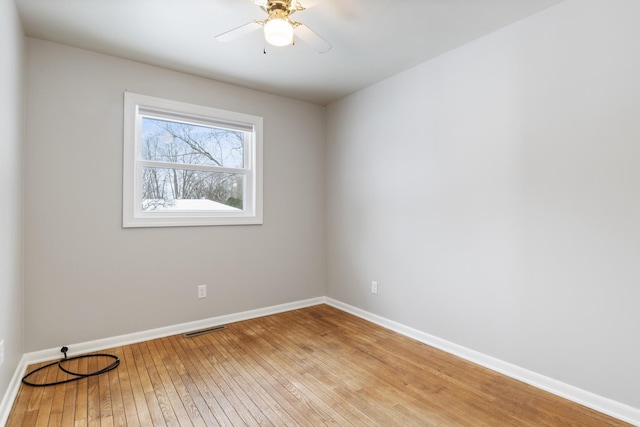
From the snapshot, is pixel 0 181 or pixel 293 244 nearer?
pixel 0 181

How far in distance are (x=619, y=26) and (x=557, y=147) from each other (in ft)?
2.33

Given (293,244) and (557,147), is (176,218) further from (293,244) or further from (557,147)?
(557,147)

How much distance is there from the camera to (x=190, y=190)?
3332mm

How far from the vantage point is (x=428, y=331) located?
2941 millimetres

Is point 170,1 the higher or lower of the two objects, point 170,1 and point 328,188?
the higher

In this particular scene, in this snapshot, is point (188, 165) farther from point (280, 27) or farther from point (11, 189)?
point (280, 27)

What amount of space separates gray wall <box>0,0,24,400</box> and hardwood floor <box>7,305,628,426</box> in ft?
1.29

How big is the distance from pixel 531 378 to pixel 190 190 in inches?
127

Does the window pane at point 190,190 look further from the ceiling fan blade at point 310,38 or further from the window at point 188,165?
the ceiling fan blade at point 310,38

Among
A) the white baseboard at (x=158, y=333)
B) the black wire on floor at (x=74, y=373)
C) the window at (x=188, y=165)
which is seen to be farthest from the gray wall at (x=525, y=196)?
the black wire on floor at (x=74, y=373)

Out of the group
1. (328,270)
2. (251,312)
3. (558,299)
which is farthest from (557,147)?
(251,312)

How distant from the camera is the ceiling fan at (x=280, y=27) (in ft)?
5.98

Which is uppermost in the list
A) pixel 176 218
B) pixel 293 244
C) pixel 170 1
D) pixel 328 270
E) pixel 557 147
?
pixel 170 1

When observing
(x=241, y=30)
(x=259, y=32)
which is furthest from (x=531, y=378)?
(x=259, y=32)
